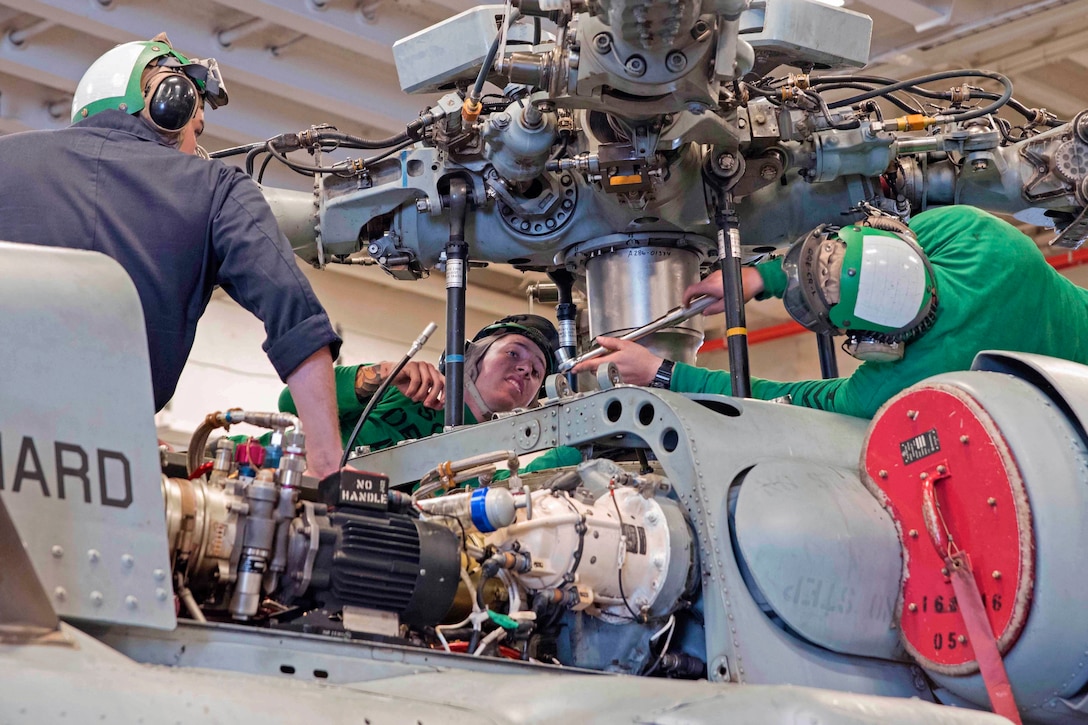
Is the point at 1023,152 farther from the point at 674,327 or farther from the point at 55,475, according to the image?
the point at 55,475

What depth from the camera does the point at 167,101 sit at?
9.31ft

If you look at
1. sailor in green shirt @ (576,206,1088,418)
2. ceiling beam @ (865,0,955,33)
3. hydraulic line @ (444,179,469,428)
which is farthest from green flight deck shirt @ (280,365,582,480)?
ceiling beam @ (865,0,955,33)

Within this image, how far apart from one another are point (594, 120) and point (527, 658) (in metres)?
1.57

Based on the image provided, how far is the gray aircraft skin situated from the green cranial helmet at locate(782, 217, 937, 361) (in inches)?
7.9

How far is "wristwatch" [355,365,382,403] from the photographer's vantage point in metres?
4.32

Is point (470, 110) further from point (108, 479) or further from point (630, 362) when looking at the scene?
point (108, 479)

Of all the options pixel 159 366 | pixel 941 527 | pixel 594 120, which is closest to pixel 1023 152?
pixel 594 120

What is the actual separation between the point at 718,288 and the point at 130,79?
168cm

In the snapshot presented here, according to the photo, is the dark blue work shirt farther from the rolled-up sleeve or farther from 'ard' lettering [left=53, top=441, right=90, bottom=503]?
'ard' lettering [left=53, top=441, right=90, bottom=503]

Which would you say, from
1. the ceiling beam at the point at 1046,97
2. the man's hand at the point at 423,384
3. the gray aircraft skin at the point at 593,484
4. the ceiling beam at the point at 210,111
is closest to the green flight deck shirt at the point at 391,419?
the man's hand at the point at 423,384

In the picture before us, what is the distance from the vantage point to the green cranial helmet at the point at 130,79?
2.84m

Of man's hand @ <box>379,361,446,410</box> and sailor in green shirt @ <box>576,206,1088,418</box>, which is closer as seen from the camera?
sailor in green shirt @ <box>576,206,1088,418</box>

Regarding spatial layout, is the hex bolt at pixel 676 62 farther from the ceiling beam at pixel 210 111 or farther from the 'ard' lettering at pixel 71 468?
the ceiling beam at pixel 210 111

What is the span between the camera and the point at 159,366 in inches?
104
